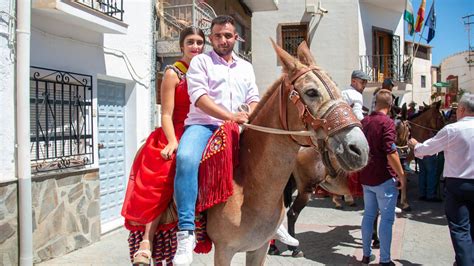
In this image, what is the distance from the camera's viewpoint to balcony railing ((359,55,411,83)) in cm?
1783

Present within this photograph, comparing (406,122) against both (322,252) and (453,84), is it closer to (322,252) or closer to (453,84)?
(322,252)

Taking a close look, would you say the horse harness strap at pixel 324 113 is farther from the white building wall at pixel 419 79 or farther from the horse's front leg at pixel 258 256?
the white building wall at pixel 419 79

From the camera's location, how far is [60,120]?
20.0 ft

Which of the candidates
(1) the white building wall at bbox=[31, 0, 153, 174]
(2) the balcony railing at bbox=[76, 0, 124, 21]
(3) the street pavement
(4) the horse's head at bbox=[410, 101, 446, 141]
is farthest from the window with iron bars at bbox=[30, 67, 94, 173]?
(4) the horse's head at bbox=[410, 101, 446, 141]

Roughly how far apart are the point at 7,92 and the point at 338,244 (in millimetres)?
5368

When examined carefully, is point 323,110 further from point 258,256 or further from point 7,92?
point 7,92

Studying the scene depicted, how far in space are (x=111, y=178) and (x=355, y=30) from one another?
43.3ft

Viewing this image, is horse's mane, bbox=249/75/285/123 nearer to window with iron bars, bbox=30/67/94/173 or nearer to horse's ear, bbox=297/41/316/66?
horse's ear, bbox=297/41/316/66

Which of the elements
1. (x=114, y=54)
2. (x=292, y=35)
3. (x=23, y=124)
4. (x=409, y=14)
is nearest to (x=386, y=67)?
(x=409, y=14)

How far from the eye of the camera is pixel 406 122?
10.4 metres

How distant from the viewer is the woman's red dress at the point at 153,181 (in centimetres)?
301

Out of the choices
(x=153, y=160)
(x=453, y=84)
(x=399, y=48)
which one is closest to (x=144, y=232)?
(x=153, y=160)

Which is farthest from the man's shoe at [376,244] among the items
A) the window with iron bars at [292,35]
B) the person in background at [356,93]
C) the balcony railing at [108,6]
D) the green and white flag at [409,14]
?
the green and white flag at [409,14]

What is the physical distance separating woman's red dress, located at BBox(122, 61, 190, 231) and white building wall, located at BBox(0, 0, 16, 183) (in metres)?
2.70
